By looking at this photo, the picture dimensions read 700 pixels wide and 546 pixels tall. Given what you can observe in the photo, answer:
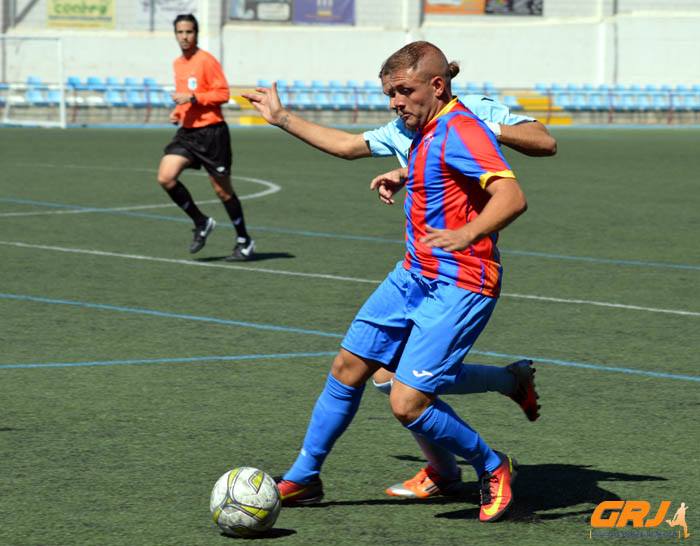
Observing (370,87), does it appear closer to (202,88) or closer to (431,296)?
(202,88)

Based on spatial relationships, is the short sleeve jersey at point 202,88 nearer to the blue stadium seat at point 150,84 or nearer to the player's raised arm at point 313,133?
the player's raised arm at point 313,133

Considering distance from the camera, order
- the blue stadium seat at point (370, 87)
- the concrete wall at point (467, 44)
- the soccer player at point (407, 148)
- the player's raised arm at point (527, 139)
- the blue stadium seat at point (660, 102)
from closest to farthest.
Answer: the player's raised arm at point (527, 139) → the soccer player at point (407, 148) → the blue stadium seat at point (370, 87) → the concrete wall at point (467, 44) → the blue stadium seat at point (660, 102)

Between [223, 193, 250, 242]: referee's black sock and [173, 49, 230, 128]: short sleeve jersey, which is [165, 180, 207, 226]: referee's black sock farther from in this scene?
[173, 49, 230, 128]: short sleeve jersey

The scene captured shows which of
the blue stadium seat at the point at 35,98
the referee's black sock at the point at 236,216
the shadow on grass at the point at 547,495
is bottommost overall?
the blue stadium seat at the point at 35,98

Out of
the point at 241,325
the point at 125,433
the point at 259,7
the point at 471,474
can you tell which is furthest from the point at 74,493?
the point at 259,7

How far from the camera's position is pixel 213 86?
41.1ft

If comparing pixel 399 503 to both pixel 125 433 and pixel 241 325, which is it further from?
pixel 241 325

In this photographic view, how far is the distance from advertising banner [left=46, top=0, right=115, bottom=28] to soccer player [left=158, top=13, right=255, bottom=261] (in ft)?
124

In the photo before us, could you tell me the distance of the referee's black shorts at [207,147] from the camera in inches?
490

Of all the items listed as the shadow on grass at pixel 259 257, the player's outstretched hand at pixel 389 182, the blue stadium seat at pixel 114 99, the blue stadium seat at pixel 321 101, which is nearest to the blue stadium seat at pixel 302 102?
the blue stadium seat at pixel 321 101

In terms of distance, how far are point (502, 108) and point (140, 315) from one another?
4730mm

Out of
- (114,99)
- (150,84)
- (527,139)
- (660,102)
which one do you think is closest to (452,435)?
(527,139)

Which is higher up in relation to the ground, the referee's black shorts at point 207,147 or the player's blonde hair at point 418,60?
the player's blonde hair at point 418,60

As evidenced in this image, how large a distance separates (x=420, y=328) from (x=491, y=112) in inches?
38.2
